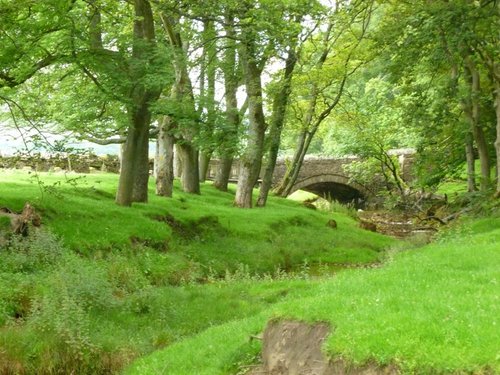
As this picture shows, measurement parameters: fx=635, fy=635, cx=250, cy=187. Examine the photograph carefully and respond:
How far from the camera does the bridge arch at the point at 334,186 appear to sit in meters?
53.9

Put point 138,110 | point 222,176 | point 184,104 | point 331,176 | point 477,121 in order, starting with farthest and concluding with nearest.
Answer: point 331,176 → point 222,176 → point 477,121 → point 184,104 → point 138,110

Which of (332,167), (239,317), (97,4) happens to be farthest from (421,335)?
(332,167)

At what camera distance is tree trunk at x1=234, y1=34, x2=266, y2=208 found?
2981 cm

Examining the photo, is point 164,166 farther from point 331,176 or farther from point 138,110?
point 331,176

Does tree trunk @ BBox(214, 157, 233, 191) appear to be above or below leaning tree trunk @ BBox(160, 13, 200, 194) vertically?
below

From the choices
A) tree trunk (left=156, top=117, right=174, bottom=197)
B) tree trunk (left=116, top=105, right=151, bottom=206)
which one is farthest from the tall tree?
tree trunk (left=116, top=105, right=151, bottom=206)

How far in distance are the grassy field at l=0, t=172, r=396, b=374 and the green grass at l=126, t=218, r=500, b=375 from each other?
6.23 feet

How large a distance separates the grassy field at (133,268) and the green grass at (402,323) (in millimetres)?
1898

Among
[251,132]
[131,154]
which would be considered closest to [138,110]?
[131,154]

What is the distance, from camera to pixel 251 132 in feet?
99.8

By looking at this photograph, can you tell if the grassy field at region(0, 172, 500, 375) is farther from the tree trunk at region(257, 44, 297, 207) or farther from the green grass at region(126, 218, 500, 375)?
the tree trunk at region(257, 44, 297, 207)

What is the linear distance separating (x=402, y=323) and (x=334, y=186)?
4775 centimetres

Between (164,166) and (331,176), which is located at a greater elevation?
(331,176)

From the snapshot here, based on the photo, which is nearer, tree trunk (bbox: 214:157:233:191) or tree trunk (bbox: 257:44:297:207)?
tree trunk (bbox: 257:44:297:207)
